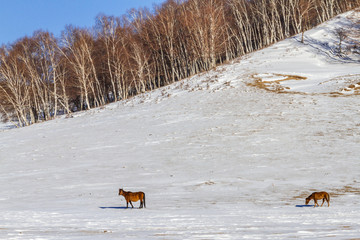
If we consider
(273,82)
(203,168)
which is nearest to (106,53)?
(273,82)

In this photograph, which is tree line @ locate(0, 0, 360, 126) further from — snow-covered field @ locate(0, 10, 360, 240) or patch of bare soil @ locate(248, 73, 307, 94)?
snow-covered field @ locate(0, 10, 360, 240)

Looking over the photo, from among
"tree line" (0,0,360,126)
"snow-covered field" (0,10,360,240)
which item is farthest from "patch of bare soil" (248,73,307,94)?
"tree line" (0,0,360,126)

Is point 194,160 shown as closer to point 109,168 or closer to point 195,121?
point 109,168

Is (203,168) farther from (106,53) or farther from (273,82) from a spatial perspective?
(106,53)

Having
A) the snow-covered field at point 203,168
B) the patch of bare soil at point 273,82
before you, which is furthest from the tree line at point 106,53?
the snow-covered field at point 203,168

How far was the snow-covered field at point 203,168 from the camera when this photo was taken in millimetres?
6125

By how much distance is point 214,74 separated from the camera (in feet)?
137

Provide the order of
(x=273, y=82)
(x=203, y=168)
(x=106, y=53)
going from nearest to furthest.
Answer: (x=203, y=168)
(x=273, y=82)
(x=106, y=53)

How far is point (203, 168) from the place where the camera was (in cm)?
1427

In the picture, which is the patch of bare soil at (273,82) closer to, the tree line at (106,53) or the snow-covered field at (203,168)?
the snow-covered field at (203,168)

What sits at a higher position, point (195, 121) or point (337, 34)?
point (337, 34)

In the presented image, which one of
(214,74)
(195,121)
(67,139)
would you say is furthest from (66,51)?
(195,121)

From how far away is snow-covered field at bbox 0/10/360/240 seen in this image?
612 centimetres

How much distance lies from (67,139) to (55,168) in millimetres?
8383
